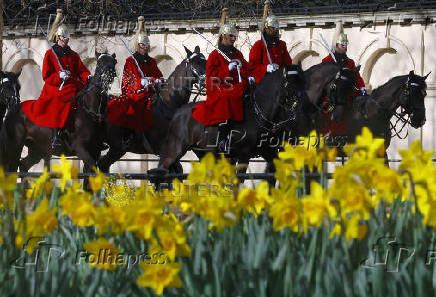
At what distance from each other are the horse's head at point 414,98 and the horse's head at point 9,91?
220 inches

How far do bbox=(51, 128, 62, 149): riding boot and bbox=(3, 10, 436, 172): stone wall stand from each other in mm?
8990

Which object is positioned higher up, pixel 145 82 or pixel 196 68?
pixel 196 68

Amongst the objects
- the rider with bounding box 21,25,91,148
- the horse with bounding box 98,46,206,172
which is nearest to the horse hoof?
the rider with bounding box 21,25,91,148

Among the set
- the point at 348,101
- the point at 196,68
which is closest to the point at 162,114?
the point at 196,68

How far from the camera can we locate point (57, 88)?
12938mm

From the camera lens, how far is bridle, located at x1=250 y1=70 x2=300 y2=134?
11.2 metres

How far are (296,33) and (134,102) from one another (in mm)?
9045

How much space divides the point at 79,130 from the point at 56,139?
35 centimetres

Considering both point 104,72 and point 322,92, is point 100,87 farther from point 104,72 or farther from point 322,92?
point 322,92

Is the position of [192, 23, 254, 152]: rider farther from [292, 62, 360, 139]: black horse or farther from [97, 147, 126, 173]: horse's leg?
[97, 147, 126, 173]: horse's leg

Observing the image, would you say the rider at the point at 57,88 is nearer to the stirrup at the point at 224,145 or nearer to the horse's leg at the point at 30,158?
the horse's leg at the point at 30,158

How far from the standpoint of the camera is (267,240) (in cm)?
393

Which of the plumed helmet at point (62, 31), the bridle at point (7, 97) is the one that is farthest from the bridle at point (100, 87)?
the bridle at point (7, 97)

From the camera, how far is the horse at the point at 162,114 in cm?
1316
